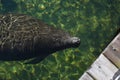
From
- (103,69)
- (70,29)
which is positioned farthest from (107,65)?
(70,29)

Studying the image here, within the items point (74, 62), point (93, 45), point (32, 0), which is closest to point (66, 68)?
point (74, 62)

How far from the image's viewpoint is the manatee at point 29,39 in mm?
8117

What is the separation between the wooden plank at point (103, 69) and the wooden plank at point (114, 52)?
0.10m

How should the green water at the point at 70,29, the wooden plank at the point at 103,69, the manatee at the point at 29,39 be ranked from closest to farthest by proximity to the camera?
the wooden plank at the point at 103,69 < the manatee at the point at 29,39 < the green water at the point at 70,29

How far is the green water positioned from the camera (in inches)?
347

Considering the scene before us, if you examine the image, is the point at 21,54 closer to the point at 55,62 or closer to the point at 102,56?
the point at 55,62

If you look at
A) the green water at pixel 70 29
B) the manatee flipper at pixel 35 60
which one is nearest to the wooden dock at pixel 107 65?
the green water at pixel 70 29

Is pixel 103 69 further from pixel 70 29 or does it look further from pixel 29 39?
pixel 29 39

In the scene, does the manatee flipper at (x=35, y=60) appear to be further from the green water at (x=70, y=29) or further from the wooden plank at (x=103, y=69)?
the wooden plank at (x=103, y=69)

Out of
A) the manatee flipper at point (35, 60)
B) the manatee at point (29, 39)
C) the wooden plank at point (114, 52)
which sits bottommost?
the manatee flipper at point (35, 60)

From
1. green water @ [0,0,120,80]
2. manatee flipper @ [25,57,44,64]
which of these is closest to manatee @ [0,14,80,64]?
manatee flipper @ [25,57,44,64]

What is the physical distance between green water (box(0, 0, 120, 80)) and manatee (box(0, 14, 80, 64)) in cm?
39

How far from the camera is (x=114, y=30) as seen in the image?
29.4ft

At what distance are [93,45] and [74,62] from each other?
68 cm
